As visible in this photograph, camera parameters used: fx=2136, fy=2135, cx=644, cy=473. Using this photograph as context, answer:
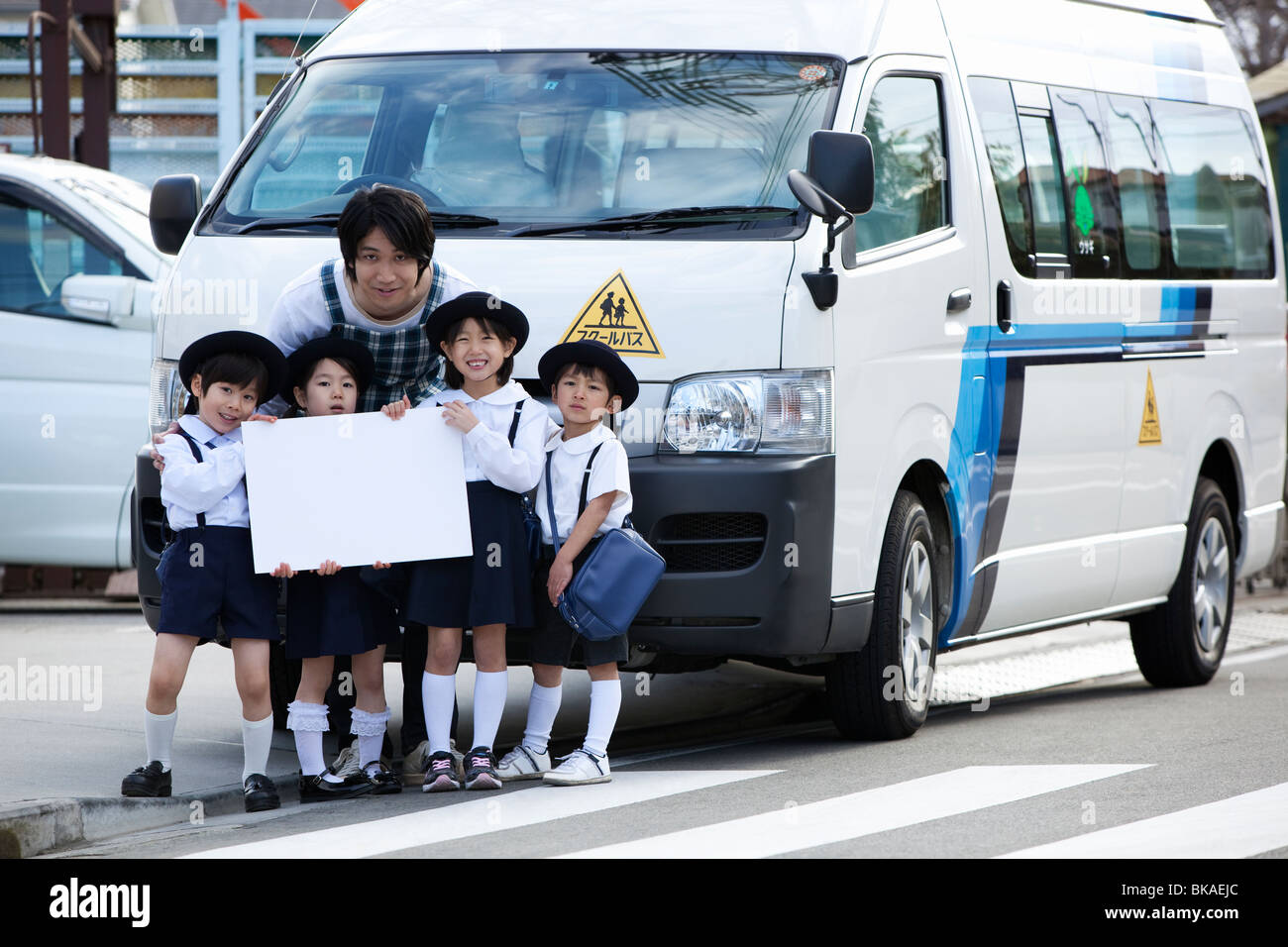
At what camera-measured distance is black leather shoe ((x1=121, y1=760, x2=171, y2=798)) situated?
630cm

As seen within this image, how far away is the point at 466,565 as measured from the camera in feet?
21.6

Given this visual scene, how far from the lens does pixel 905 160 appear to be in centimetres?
755

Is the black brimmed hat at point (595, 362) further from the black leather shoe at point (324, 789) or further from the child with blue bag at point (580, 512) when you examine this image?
the black leather shoe at point (324, 789)

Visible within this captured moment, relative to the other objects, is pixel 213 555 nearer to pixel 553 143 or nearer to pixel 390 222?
pixel 390 222

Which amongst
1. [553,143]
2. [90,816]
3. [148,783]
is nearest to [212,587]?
[148,783]

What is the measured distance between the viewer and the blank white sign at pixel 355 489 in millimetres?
6371

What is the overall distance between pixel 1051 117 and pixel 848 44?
5.38ft

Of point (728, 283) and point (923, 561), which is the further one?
point (923, 561)

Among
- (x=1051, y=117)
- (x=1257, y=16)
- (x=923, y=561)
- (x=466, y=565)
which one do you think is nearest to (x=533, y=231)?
(x=466, y=565)

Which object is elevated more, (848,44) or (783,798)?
(848,44)

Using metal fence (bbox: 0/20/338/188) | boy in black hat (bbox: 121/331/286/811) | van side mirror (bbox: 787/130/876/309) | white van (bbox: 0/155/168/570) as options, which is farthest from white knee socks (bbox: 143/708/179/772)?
metal fence (bbox: 0/20/338/188)

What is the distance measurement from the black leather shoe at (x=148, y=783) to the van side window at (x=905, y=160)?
284cm
